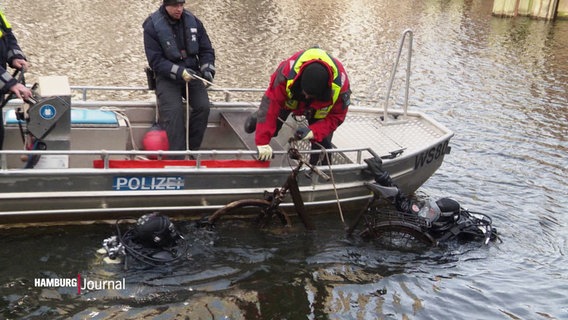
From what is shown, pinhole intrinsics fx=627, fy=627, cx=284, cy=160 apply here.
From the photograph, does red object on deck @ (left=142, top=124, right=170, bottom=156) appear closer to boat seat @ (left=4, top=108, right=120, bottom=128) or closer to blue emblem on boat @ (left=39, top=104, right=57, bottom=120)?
boat seat @ (left=4, top=108, right=120, bottom=128)

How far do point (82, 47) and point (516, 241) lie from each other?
13.7 metres

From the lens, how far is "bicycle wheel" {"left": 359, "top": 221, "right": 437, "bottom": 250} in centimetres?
763

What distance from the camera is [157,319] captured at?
616 centimetres

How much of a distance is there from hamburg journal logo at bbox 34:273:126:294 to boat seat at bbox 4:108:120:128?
2.10 meters

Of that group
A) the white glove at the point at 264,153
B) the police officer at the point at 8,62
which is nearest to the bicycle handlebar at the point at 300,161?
the white glove at the point at 264,153

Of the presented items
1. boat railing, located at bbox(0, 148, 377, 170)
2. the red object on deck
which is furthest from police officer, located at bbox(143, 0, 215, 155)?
boat railing, located at bbox(0, 148, 377, 170)

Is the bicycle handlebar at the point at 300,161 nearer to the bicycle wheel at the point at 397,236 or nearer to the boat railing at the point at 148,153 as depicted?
the boat railing at the point at 148,153

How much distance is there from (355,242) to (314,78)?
2.32 meters

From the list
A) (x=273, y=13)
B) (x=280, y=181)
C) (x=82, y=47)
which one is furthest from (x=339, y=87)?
(x=273, y=13)

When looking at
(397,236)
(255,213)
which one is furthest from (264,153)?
(397,236)

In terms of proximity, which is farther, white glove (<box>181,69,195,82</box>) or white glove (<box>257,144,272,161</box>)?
white glove (<box>181,69,195,82</box>)

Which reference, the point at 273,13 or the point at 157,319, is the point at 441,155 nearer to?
the point at 157,319

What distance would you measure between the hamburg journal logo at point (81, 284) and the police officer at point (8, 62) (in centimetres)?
184

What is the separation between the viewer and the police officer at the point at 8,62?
675cm
